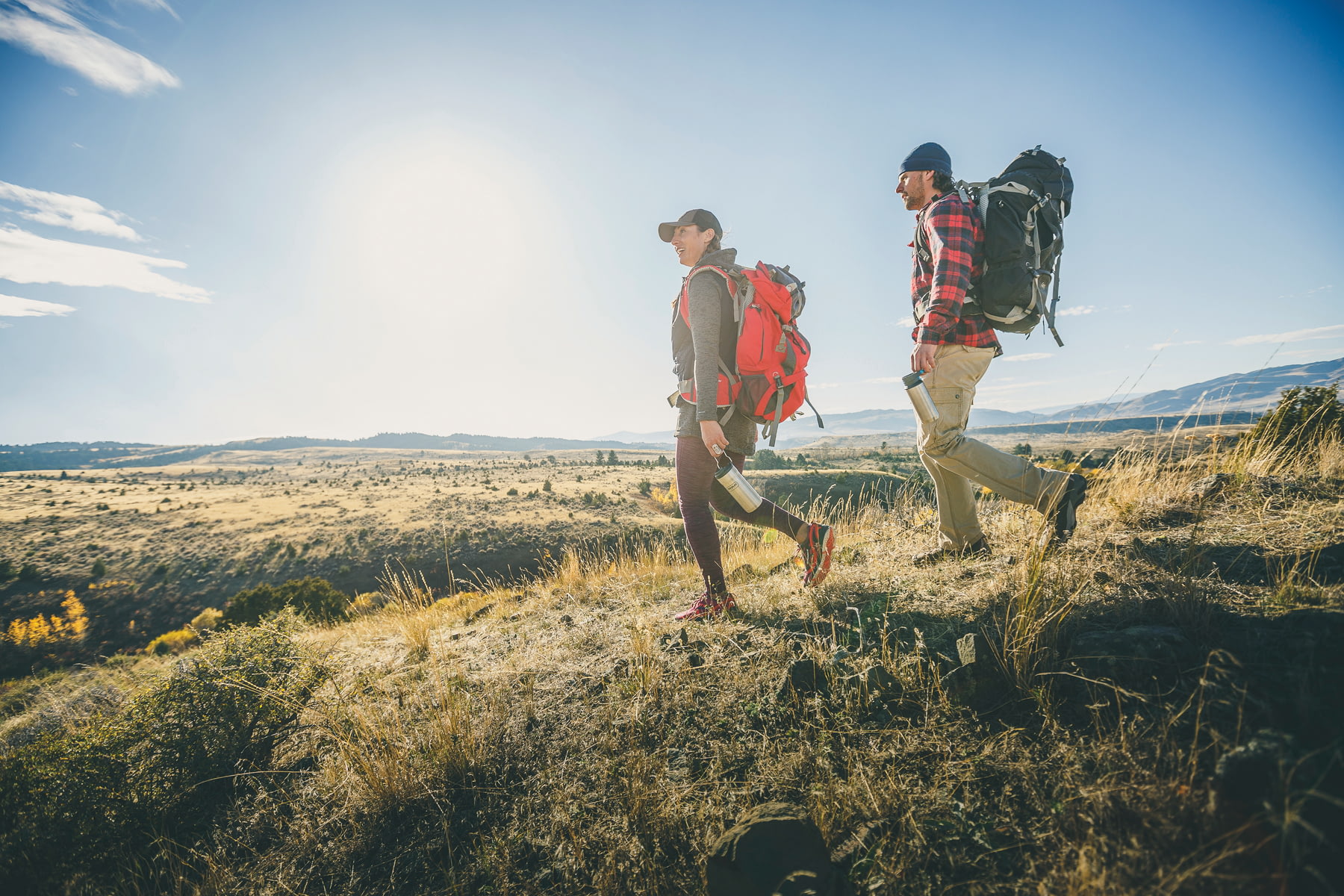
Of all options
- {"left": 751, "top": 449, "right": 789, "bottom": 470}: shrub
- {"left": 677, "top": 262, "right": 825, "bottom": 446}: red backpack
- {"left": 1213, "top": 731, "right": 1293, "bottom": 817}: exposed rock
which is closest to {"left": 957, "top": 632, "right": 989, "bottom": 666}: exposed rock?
{"left": 1213, "top": 731, "right": 1293, "bottom": 817}: exposed rock

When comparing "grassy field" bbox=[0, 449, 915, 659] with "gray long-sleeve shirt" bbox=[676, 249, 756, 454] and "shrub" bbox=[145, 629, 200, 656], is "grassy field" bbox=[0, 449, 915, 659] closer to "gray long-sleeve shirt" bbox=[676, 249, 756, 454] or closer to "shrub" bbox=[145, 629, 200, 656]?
"shrub" bbox=[145, 629, 200, 656]

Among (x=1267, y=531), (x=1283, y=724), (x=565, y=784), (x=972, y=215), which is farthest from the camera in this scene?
(x=972, y=215)

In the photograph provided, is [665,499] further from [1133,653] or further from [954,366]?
[1133,653]

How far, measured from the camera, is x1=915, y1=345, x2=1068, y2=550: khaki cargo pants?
115 inches

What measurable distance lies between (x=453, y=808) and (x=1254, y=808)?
2319 millimetres

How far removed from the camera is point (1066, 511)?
2.84 metres

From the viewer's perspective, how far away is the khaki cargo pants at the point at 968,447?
292 cm

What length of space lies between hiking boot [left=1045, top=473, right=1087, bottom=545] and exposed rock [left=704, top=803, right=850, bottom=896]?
234 cm

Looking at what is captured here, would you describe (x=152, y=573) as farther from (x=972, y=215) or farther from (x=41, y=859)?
(x=972, y=215)

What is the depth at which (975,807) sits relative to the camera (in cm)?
139

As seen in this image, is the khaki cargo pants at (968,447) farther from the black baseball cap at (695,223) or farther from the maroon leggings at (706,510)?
the black baseball cap at (695,223)

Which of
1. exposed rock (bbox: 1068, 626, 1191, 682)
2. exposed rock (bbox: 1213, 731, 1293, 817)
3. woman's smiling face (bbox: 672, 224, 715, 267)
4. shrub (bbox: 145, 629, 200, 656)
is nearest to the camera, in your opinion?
exposed rock (bbox: 1213, 731, 1293, 817)

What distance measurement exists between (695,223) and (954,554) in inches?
113

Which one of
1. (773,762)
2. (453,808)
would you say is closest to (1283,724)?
(773,762)
